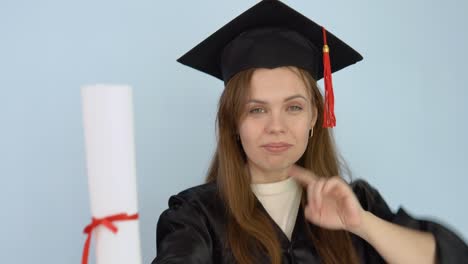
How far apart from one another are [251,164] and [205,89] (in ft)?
2.02

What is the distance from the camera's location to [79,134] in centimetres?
185

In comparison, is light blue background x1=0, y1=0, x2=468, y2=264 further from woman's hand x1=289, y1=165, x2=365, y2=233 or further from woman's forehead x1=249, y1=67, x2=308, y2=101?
woman's hand x1=289, y1=165, x2=365, y2=233

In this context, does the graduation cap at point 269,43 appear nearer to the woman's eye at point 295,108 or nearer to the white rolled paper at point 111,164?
the woman's eye at point 295,108

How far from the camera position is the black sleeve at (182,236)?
121 centimetres

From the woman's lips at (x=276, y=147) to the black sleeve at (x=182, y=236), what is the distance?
0.29 meters

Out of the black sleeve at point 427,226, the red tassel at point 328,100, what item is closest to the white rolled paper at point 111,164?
the red tassel at point 328,100

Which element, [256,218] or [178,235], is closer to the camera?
[178,235]

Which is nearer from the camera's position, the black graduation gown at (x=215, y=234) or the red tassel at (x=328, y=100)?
the black graduation gown at (x=215, y=234)

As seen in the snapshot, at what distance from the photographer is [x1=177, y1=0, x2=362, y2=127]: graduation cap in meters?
1.36

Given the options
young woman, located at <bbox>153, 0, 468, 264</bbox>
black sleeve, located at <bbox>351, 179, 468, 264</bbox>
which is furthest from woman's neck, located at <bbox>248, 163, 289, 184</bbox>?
black sleeve, located at <bbox>351, 179, 468, 264</bbox>

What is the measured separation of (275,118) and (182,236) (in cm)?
43

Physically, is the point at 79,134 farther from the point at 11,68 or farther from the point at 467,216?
the point at 467,216

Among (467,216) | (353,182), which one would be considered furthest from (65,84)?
(467,216)

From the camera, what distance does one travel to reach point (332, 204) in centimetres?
129
